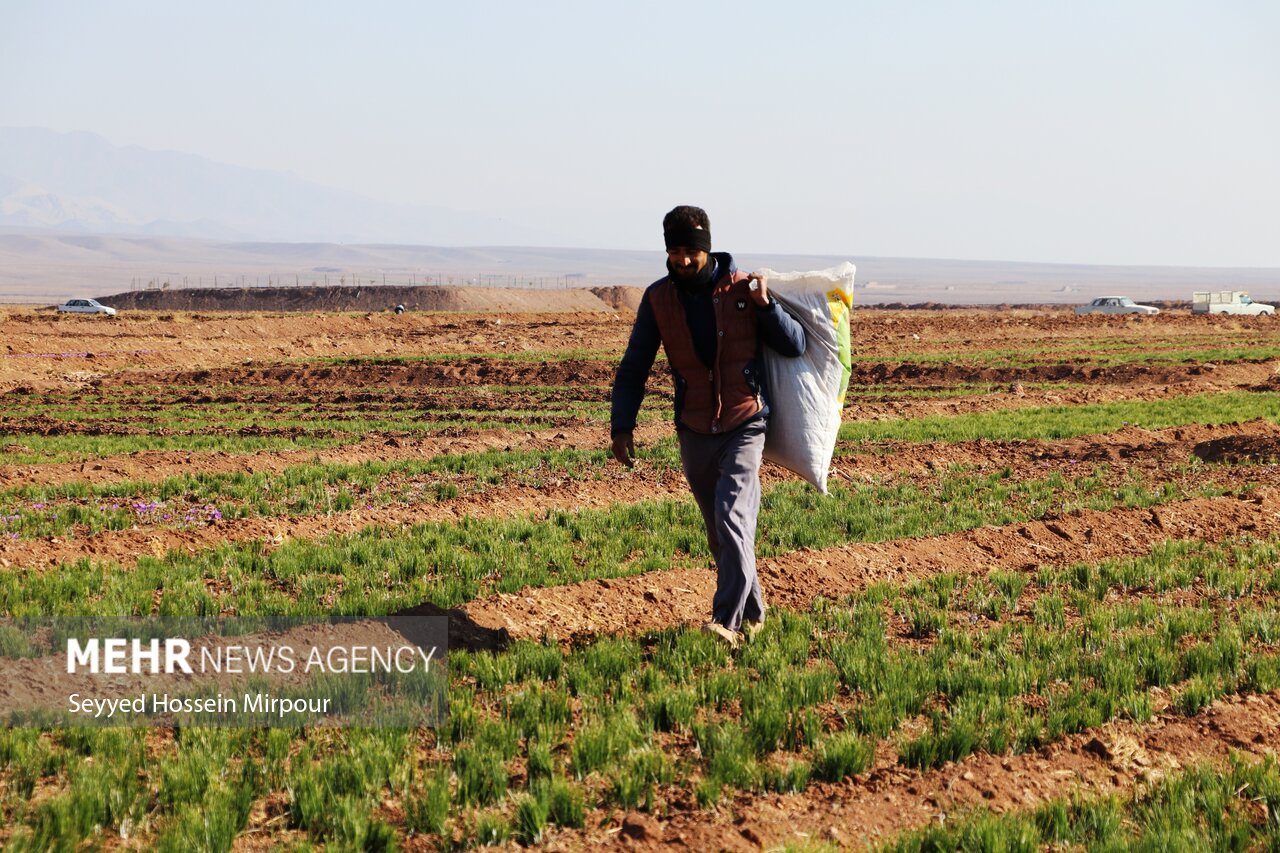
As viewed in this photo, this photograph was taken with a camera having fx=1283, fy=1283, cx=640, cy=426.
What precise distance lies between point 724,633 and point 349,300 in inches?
3469

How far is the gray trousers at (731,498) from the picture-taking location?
7195mm

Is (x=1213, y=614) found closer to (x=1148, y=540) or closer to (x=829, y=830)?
(x=1148, y=540)

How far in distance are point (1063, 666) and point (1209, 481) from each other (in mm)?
8951

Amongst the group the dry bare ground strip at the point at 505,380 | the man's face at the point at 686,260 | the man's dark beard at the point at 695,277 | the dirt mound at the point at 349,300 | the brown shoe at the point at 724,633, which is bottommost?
the dirt mound at the point at 349,300

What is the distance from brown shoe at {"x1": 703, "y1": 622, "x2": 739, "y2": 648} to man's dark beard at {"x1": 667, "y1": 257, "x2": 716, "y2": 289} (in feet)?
6.31

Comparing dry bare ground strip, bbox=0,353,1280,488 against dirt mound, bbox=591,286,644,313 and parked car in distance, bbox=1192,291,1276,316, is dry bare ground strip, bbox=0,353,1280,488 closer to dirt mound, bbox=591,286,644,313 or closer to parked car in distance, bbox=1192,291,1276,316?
parked car in distance, bbox=1192,291,1276,316

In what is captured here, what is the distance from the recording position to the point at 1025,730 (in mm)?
6055

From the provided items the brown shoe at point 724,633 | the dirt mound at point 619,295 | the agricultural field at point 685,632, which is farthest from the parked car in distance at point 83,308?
the brown shoe at point 724,633

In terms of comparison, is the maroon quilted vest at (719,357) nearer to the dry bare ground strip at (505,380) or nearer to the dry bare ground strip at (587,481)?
the dry bare ground strip at (587,481)

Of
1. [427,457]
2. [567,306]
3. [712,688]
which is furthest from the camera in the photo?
[567,306]

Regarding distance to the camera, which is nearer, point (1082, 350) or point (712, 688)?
point (712, 688)

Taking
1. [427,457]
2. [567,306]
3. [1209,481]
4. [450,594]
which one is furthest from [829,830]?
[567,306]

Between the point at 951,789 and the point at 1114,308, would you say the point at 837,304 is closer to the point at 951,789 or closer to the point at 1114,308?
the point at 951,789

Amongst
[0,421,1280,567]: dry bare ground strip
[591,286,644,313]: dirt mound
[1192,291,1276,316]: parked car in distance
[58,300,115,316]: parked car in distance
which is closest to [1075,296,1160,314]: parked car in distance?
[1192,291,1276,316]: parked car in distance
